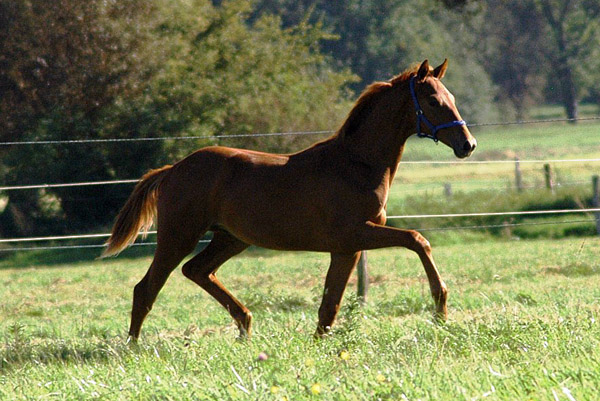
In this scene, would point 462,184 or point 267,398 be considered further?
point 462,184

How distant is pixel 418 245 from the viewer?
6.43m

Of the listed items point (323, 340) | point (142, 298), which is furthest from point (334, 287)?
point (142, 298)

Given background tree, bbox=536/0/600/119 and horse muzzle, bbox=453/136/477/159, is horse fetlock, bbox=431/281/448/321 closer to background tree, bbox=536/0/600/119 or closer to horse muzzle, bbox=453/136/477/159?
horse muzzle, bbox=453/136/477/159

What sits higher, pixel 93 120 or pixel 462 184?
pixel 93 120

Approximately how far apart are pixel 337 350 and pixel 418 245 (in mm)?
1031

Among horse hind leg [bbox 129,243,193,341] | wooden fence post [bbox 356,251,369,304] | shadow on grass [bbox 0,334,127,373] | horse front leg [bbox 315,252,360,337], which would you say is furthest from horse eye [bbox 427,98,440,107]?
wooden fence post [bbox 356,251,369,304]

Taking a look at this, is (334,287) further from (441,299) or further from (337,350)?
(337,350)

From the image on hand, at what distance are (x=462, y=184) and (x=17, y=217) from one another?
12527 mm

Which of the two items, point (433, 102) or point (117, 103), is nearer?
point (433, 102)

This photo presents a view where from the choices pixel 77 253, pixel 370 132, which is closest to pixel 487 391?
pixel 370 132

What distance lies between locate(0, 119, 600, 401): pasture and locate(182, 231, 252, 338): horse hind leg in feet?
0.87

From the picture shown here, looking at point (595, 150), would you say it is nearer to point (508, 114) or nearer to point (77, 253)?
point (77, 253)

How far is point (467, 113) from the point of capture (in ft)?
193

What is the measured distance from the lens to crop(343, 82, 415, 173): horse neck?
272 inches
